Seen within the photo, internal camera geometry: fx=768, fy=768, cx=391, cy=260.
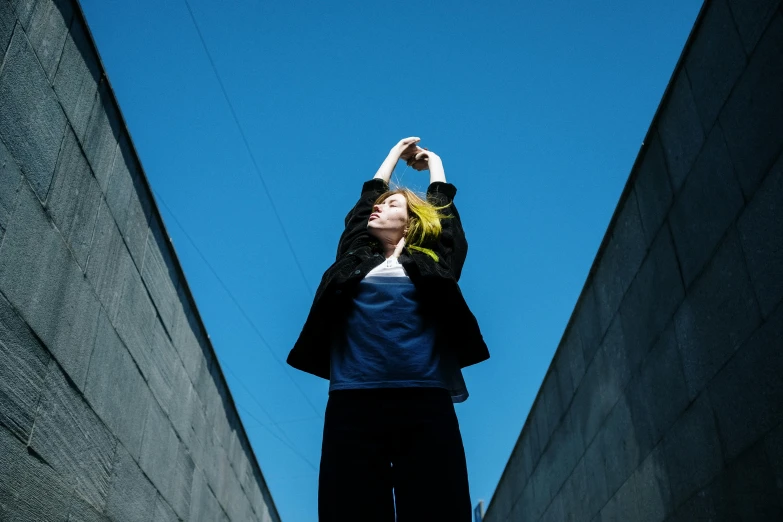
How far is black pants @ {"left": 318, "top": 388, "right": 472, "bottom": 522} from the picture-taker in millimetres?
1937

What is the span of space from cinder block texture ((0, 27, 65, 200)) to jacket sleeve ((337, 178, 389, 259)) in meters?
0.95

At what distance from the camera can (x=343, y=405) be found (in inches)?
81.3

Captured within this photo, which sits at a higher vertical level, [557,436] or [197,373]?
[197,373]

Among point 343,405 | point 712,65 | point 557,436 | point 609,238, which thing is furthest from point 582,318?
point 343,405

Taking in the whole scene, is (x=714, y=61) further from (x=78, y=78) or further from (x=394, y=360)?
(x=78, y=78)

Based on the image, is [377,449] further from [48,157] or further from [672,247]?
[672,247]

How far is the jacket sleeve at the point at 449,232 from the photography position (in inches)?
97.3

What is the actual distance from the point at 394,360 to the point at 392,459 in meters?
0.26

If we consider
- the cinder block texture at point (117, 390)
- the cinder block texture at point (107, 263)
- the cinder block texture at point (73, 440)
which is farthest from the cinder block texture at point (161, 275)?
the cinder block texture at point (73, 440)

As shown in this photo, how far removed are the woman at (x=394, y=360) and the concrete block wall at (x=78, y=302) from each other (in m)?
0.80

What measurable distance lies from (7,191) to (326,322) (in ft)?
3.12

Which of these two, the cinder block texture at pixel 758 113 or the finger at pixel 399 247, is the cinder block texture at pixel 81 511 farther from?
the cinder block texture at pixel 758 113

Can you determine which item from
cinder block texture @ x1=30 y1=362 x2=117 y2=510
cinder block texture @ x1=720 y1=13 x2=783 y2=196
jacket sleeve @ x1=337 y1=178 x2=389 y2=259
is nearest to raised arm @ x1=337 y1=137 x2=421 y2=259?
jacket sleeve @ x1=337 y1=178 x2=389 y2=259

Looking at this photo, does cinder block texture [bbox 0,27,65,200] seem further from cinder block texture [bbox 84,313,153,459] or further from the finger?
the finger
